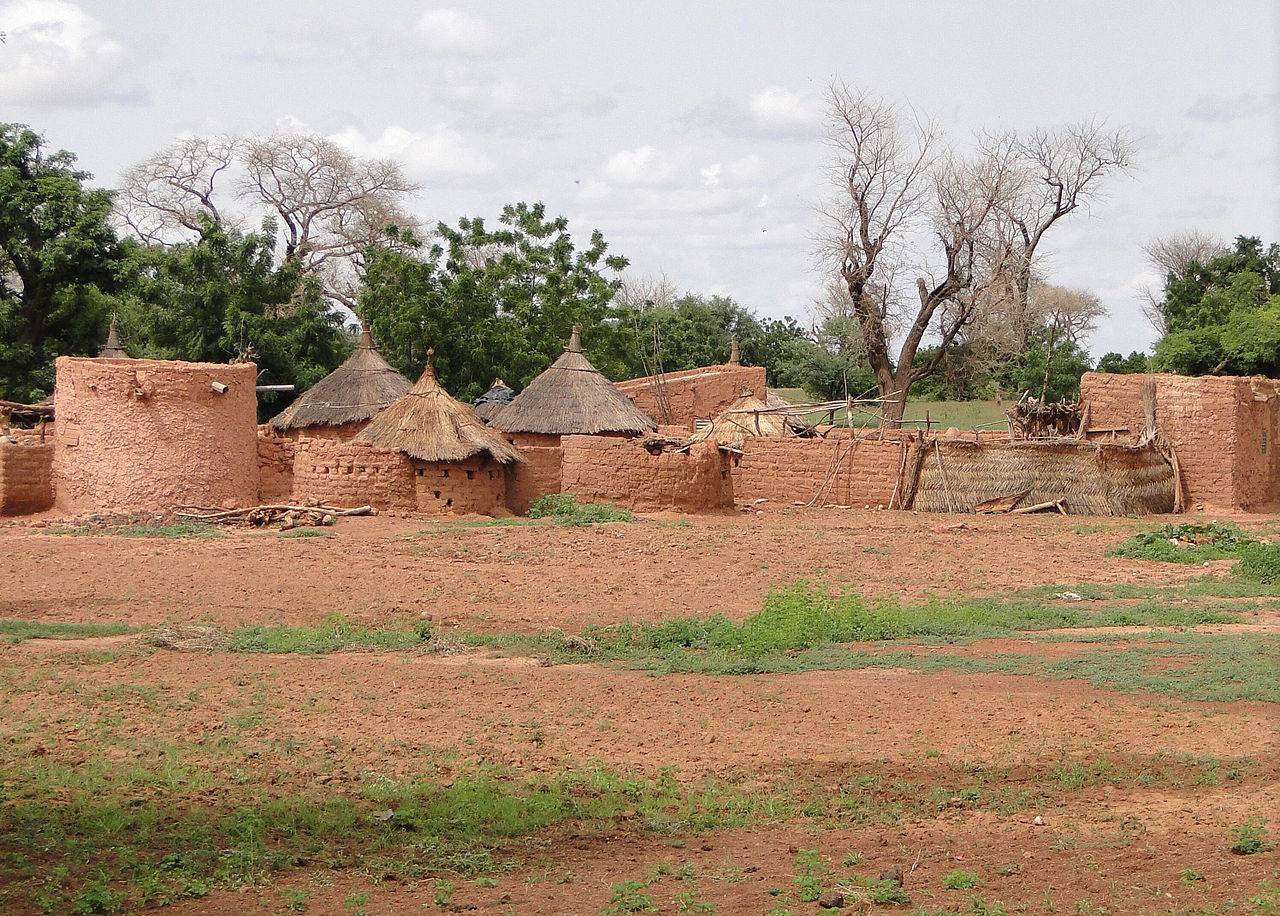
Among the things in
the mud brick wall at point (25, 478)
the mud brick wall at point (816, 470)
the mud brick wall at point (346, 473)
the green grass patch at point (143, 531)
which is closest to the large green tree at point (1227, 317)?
the mud brick wall at point (816, 470)

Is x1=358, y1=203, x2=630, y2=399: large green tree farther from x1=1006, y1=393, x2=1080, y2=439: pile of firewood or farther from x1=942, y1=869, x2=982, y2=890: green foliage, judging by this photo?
x1=942, y1=869, x2=982, y2=890: green foliage

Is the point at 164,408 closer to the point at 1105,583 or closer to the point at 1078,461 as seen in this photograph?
the point at 1105,583

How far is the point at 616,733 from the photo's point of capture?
7.83 m

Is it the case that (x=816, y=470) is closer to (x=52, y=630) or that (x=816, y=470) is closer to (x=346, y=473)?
(x=346, y=473)

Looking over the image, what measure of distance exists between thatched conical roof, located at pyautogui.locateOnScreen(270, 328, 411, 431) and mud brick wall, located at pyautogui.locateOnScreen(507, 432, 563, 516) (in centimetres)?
414

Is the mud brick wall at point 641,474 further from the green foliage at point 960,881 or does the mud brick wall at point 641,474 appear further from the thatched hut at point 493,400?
the green foliage at point 960,881

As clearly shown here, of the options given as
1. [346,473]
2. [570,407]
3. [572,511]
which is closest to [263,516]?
[346,473]

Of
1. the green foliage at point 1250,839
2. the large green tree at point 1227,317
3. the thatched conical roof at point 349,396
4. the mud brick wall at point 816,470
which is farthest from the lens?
the large green tree at point 1227,317

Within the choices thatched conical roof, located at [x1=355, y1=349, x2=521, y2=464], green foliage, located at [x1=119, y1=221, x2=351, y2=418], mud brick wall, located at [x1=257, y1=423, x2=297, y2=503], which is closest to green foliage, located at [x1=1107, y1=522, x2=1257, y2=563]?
thatched conical roof, located at [x1=355, y1=349, x2=521, y2=464]

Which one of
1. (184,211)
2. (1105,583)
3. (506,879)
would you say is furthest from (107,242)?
(506,879)

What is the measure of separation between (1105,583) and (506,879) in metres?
8.80

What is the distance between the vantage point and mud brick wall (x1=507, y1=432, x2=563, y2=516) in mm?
19141

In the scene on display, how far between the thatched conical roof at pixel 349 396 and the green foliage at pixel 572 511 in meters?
4.89

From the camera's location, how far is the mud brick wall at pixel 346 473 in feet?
58.5
